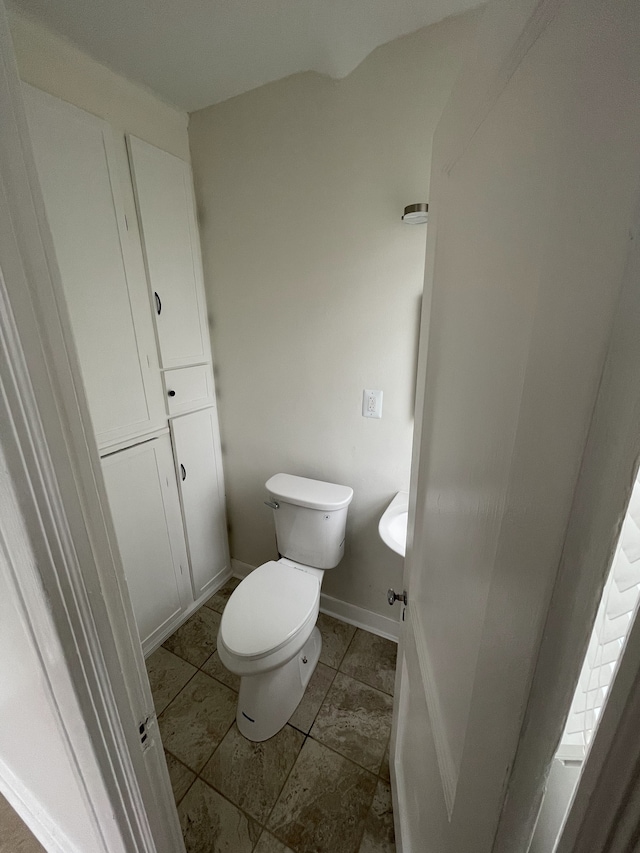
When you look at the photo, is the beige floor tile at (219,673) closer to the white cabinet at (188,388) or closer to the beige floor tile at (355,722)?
the beige floor tile at (355,722)

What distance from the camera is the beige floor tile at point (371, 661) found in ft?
4.93

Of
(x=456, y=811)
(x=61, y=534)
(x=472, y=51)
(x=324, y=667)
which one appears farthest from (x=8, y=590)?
(x=324, y=667)

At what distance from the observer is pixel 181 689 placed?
4.83 ft

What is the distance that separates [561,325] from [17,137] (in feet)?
2.06

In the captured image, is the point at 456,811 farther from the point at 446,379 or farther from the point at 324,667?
the point at 324,667

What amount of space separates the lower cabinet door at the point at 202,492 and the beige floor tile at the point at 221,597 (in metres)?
0.07

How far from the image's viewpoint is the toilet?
1.18 metres

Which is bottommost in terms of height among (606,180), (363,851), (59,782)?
(363,851)

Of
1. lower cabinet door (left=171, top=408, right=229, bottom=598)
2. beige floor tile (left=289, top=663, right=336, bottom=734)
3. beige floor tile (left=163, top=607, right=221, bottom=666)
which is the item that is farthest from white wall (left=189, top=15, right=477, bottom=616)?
beige floor tile (left=163, top=607, right=221, bottom=666)

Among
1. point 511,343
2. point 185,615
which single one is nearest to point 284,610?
point 185,615

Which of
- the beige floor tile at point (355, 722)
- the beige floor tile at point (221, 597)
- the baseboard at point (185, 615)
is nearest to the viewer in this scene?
the beige floor tile at point (355, 722)

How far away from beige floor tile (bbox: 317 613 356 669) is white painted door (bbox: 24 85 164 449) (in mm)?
1327

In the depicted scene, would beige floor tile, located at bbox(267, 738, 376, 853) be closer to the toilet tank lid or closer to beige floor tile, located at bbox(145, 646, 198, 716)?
beige floor tile, located at bbox(145, 646, 198, 716)

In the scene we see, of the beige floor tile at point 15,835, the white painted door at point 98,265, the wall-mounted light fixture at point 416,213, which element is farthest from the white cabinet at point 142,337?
the wall-mounted light fixture at point 416,213
